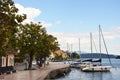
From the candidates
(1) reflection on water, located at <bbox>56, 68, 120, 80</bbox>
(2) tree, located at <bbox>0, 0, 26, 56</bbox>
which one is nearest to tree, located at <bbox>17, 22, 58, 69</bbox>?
(1) reflection on water, located at <bbox>56, 68, 120, 80</bbox>

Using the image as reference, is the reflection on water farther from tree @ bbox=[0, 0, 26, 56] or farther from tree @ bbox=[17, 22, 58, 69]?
tree @ bbox=[0, 0, 26, 56]

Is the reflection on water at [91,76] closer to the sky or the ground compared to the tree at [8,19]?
closer to the ground

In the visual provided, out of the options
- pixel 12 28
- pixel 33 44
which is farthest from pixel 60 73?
pixel 12 28

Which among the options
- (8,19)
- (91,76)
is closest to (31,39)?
(91,76)

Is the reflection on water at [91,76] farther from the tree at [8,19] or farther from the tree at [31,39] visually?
the tree at [8,19]

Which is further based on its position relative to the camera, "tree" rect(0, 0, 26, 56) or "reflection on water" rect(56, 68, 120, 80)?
"reflection on water" rect(56, 68, 120, 80)

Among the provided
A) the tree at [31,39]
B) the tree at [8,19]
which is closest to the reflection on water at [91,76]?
the tree at [31,39]

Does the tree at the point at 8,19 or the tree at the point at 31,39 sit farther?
the tree at the point at 31,39

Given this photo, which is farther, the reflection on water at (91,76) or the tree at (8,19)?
the reflection on water at (91,76)

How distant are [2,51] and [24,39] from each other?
4133 cm

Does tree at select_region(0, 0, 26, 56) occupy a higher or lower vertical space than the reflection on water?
higher

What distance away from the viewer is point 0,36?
31.7 metres

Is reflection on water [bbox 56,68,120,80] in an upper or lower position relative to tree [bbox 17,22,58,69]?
lower

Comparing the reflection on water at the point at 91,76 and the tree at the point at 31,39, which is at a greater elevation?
the tree at the point at 31,39
